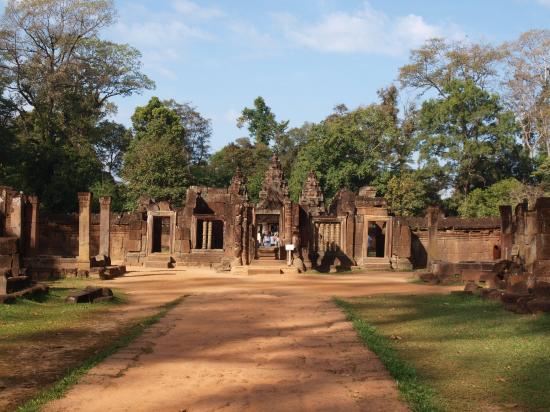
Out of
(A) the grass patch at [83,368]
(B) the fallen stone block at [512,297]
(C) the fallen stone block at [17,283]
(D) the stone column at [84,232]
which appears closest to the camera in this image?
(A) the grass patch at [83,368]

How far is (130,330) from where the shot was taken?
32.4ft

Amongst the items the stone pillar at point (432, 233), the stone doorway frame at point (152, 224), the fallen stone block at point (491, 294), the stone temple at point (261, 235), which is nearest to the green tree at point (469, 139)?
the stone temple at point (261, 235)

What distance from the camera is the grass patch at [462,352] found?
6012 millimetres

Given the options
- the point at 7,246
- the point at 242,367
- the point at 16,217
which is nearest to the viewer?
the point at 242,367

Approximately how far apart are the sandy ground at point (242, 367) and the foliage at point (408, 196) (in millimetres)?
27151

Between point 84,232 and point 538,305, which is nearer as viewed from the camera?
point 538,305

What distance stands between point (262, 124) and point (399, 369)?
57.2 metres

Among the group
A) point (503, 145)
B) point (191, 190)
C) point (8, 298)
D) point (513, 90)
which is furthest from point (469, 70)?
point (8, 298)

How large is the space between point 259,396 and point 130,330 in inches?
177

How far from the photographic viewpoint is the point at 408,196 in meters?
39.8

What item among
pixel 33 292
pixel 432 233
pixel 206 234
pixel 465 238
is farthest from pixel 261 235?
pixel 33 292

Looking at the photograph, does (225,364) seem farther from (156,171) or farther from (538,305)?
(156,171)

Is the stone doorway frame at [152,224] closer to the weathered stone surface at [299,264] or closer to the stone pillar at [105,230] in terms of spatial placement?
the stone pillar at [105,230]

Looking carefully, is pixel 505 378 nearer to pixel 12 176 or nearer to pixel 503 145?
pixel 12 176
